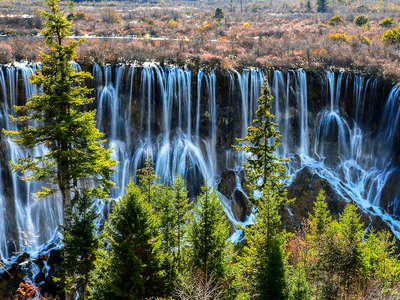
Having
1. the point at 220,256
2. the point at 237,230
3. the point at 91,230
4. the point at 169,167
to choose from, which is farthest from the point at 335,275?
the point at 169,167

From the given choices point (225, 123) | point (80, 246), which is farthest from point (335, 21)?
point (80, 246)

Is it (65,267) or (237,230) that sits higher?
(65,267)

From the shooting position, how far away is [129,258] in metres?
14.2

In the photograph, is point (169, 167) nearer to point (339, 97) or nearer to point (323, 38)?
point (339, 97)

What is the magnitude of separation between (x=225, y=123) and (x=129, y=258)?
24143 millimetres

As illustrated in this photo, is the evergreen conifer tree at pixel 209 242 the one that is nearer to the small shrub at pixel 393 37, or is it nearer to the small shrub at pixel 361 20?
the small shrub at pixel 393 37

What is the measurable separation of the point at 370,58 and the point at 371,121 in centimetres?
837

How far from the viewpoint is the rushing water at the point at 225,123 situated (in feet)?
114

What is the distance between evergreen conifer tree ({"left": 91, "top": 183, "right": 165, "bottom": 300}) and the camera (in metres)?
14.2

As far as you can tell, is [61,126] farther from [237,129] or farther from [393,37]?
[393,37]

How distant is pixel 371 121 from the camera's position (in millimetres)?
38312

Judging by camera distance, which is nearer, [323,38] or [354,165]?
[354,165]

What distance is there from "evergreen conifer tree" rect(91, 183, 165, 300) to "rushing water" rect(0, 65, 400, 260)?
18.2 m

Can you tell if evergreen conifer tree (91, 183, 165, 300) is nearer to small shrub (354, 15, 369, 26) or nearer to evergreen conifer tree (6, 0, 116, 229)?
evergreen conifer tree (6, 0, 116, 229)
